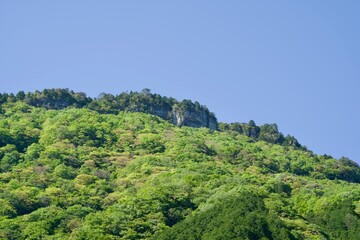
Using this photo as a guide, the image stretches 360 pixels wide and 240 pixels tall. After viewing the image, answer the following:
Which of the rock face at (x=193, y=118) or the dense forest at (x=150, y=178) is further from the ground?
the rock face at (x=193, y=118)

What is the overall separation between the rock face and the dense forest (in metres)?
0.22

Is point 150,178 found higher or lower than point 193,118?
lower

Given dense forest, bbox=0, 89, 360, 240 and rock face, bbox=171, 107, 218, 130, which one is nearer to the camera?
dense forest, bbox=0, 89, 360, 240

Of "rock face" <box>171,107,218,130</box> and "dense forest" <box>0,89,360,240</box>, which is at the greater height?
"rock face" <box>171,107,218,130</box>

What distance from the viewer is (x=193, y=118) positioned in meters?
139

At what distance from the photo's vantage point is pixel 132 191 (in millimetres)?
80938

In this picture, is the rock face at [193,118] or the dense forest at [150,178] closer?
the dense forest at [150,178]

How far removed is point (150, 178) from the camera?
85.9 meters

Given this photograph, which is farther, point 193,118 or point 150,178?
point 193,118

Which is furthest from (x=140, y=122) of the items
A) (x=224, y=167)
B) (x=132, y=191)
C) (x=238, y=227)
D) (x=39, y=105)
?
(x=238, y=227)

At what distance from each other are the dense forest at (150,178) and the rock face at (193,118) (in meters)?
0.22

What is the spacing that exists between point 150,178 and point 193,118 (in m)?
53.9

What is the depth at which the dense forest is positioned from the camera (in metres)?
67.4

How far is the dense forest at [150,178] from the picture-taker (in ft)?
221
